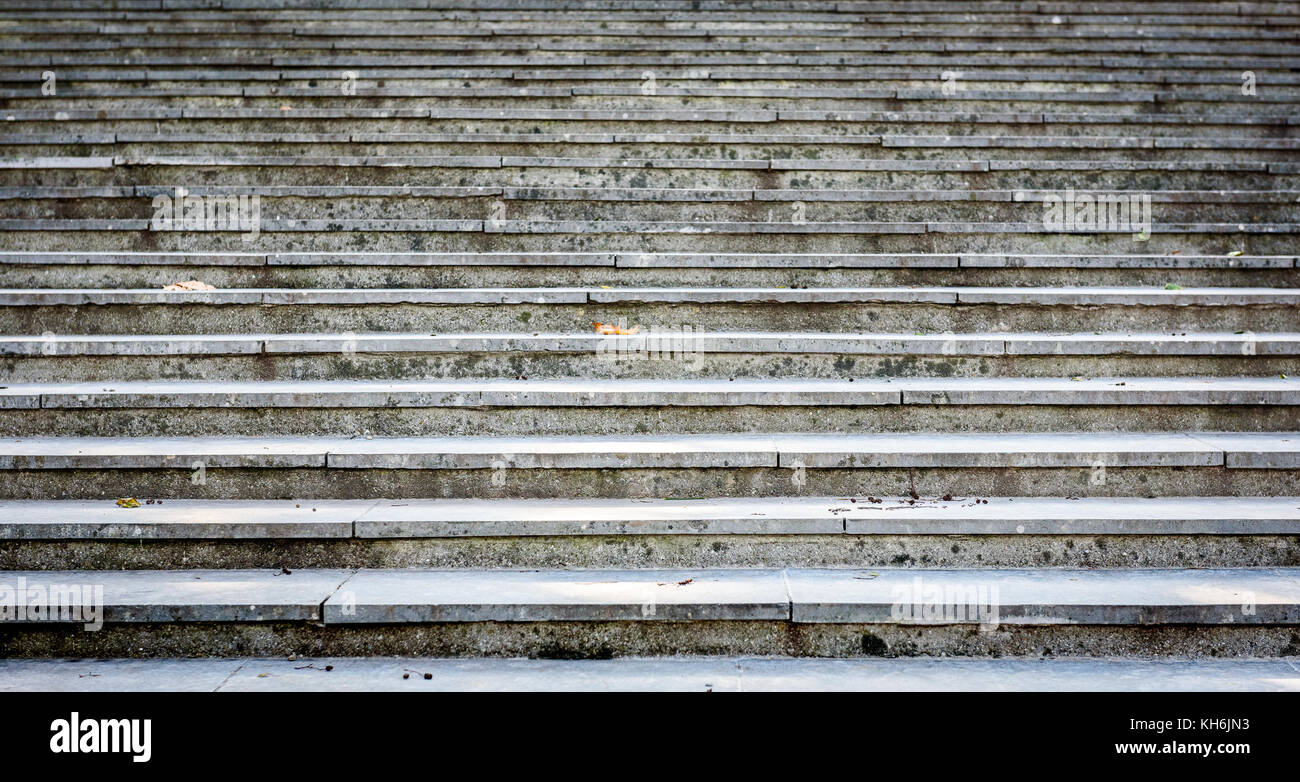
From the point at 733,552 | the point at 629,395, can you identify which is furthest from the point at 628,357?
the point at 733,552

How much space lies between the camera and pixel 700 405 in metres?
4.13

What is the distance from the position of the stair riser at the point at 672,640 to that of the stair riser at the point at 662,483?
2.66 feet

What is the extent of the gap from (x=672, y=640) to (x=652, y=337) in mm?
1772

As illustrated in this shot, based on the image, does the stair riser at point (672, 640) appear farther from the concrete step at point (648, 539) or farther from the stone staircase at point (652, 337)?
the concrete step at point (648, 539)

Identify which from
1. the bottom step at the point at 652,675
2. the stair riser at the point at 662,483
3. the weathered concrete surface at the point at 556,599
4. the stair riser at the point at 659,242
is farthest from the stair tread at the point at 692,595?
the stair riser at the point at 659,242

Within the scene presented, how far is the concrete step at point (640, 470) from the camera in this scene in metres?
3.74

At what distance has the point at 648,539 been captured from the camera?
11.5ft

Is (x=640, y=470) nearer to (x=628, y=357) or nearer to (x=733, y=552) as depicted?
(x=733, y=552)

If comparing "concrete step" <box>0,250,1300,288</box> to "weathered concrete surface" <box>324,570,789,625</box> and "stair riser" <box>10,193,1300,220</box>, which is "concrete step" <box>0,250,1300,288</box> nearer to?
"stair riser" <box>10,193,1300,220</box>

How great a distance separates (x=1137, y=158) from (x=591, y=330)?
14.0 feet

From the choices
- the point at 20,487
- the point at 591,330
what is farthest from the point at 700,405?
the point at 20,487
